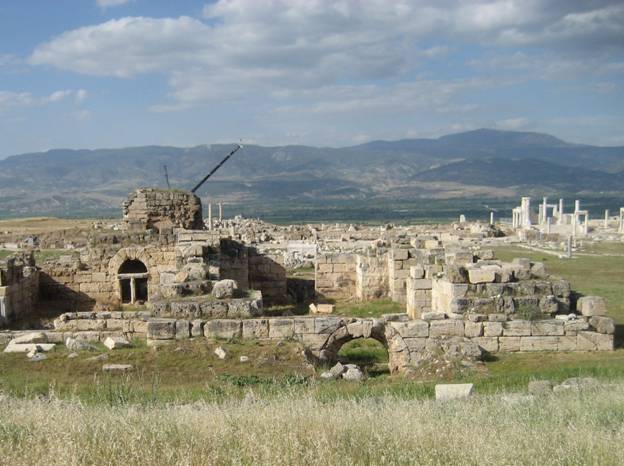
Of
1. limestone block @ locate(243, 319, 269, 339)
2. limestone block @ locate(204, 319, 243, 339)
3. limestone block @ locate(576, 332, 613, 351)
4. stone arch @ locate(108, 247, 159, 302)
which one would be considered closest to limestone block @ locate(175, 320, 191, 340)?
limestone block @ locate(204, 319, 243, 339)

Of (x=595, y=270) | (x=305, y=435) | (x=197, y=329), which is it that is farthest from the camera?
(x=595, y=270)

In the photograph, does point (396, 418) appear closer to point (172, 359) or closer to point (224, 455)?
point (224, 455)

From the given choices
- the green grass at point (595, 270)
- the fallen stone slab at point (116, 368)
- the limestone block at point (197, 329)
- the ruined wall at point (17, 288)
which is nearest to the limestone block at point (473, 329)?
the limestone block at point (197, 329)

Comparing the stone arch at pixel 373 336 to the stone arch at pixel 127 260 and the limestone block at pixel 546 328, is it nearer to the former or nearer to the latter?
the limestone block at pixel 546 328

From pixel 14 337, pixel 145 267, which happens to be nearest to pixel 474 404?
pixel 14 337

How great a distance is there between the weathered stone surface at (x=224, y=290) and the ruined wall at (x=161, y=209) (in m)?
13.1

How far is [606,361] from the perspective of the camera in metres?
12.0

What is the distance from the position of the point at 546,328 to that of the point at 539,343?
32 centimetres

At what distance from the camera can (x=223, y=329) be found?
13.0 metres

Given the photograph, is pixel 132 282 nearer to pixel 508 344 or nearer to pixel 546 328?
pixel 508 344

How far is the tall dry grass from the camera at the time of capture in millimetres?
5578

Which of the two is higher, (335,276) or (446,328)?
(446,328)

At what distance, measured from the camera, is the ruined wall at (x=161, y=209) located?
88.2 ft

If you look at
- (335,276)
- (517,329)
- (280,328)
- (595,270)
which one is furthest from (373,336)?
(595,270)
